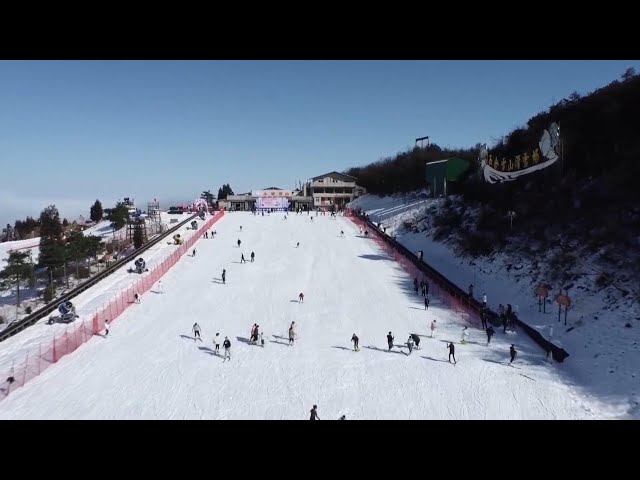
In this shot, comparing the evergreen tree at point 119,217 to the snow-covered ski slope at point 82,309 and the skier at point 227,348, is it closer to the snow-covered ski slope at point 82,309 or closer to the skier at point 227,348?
the snow-covered ski slope at point 82,309

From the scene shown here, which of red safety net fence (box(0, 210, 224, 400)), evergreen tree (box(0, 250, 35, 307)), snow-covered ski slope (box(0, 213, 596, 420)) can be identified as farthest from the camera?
evergreen tree (box(0, 250, 35, 307))

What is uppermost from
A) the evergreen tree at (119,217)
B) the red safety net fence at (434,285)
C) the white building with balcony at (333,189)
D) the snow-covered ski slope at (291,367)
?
the white building with balcony at (333,189)

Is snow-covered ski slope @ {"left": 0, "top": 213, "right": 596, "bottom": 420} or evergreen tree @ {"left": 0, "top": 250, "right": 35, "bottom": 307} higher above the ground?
evergreen tree @ {"left": 0, "top": 250, "right": 35, "bottom": 307}

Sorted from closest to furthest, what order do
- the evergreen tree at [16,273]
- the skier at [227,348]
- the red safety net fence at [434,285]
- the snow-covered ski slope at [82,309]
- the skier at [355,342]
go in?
the skier at [227,348] < the skier at [355,342] < the snow-covered ski slope at [82,309] < the red safety net fence at [434,285] < the evergreen tree at [16,273]

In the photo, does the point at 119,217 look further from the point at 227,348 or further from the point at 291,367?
the point at 291,367

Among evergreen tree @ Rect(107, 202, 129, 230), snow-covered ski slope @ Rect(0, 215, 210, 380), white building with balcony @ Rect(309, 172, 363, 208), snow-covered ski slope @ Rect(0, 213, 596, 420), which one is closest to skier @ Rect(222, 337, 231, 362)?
snow-covered ski slope @ Rect(0, 213, 596, 420)

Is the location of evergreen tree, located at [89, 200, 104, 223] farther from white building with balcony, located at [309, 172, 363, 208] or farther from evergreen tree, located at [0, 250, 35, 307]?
evergreen tree, located at [0, 250, 35, 307]

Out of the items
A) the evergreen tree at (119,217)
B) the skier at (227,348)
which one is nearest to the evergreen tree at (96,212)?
the evergreen tree at (119,217)

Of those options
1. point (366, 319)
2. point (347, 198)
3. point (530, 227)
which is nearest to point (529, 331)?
point (366, 319)
